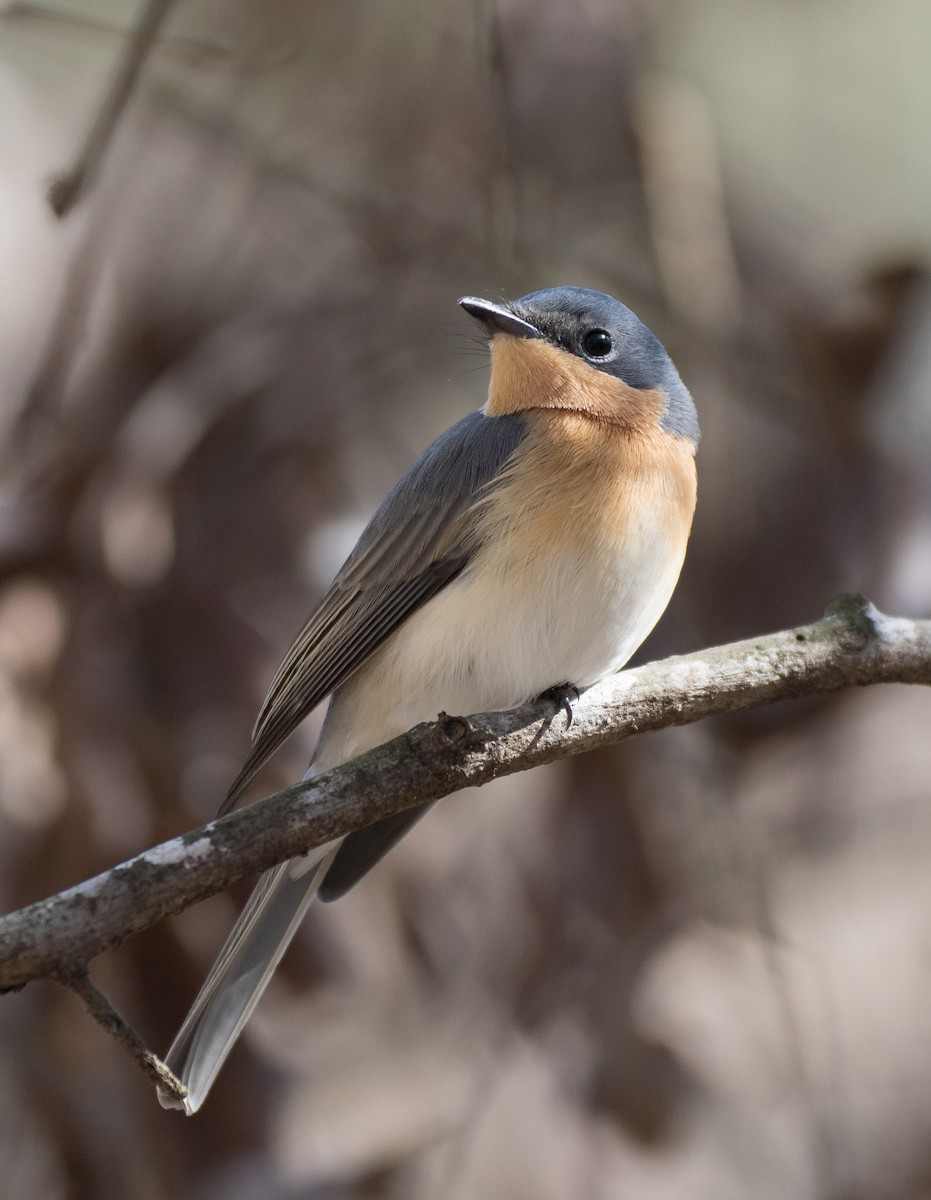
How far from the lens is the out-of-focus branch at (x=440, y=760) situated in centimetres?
171

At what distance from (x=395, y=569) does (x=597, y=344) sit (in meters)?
0.77

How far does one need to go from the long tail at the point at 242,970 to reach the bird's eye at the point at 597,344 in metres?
1.34

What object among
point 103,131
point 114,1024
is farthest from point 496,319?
point 114,1024

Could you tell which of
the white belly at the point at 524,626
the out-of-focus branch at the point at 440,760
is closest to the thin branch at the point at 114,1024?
the out-of-focus branch at the point at 440,760

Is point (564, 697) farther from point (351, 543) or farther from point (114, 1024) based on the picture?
point (351, 543)

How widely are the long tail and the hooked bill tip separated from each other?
1270mm

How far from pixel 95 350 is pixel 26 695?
146cm

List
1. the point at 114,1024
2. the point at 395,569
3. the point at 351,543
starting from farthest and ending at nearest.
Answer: the point at 351,543, the point at 395,569, the point at 114,1024

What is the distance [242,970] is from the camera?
2674mm

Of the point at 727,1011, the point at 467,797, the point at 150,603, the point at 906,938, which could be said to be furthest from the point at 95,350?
the point at 906,938

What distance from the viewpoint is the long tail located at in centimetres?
254

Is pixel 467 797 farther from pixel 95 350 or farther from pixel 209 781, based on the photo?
pixel 95 350

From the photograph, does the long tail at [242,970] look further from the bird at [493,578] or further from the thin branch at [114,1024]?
the thin branch at [114,1024]

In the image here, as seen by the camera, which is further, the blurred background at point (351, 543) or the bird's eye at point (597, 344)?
the blurred background at point (351, 543)
